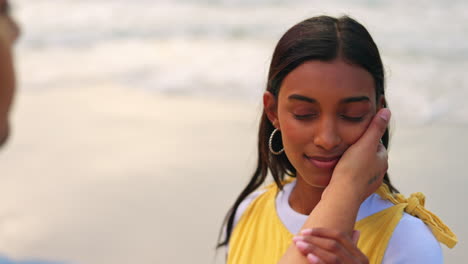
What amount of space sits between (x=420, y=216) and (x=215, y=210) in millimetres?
2464

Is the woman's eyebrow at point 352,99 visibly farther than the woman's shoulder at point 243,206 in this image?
No

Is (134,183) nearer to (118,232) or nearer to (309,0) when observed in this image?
(118,232)

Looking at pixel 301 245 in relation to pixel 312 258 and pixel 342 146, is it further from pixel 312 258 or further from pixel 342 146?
pixel 342 146

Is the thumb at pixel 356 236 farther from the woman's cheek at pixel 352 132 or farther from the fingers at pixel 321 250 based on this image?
the woman's cheek at pixel 352 132

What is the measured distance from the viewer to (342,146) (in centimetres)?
197

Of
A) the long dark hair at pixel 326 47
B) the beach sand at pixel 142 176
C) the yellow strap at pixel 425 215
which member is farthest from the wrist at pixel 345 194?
the beach sand at pixel 142 176

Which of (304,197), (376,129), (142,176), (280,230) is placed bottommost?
(142,176)

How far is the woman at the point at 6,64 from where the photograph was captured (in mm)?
1171

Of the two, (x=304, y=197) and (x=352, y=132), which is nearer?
(x=352, y=132)

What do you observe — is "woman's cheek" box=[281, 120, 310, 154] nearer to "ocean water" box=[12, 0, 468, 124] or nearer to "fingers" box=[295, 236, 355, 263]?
"fingers" box=[295, 236, 355, 263]

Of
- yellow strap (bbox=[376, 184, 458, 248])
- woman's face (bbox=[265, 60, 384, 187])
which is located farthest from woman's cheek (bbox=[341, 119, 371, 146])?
yellow strap (bbox=[376, 184, 458, 248])

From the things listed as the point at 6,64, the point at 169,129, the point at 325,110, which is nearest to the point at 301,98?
the point at 325,110

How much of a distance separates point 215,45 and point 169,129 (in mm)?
2590

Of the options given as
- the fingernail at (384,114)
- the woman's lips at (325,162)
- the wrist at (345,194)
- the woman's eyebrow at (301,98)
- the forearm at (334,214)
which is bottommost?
the forearm at (334,214)
